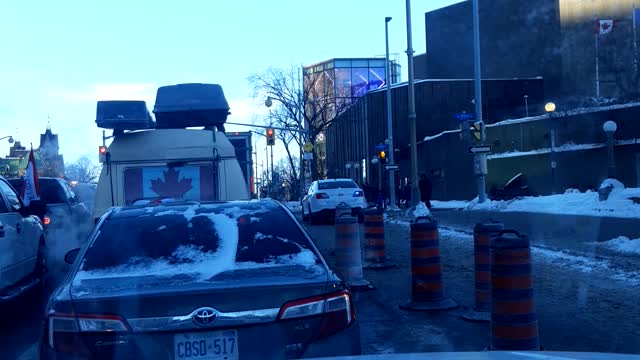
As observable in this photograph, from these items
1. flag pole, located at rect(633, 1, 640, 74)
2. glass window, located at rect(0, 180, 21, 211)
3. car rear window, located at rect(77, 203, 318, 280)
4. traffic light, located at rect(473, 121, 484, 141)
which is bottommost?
car rear window, located at rect(77, 203, 318, 280)

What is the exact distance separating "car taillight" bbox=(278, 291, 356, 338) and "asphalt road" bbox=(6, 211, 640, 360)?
232 centimetres

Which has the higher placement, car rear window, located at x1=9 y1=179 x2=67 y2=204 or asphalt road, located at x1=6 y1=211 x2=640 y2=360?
car rear window, located at x1=9 y1=179 x2=67 y2=204

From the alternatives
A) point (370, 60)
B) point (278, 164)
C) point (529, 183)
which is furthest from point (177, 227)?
point (278, 164)

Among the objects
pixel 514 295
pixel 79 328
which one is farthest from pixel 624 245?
pixel 79 328

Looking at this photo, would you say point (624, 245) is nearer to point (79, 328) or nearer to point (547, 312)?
point (547, 312)

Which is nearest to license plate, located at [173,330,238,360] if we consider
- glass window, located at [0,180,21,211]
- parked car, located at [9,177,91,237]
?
glass window, located at [0,180,21,211]

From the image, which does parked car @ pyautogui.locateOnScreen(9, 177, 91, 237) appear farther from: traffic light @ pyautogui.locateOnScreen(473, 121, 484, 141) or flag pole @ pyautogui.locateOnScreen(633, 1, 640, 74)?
flag pole @ pyautogui.locateOnScreen(633, 1, 640, 74)

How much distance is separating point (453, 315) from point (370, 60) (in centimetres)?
9114

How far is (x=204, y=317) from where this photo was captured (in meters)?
4.23

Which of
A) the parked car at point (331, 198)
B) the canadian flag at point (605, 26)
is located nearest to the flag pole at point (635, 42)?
the canadian flag at point (605, 26)

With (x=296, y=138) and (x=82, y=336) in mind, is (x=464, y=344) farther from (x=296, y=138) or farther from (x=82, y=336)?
(x=296, y=138)

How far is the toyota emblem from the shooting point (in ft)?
13.9

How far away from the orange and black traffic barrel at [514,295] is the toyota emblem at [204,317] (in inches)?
111

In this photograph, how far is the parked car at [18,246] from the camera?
343 inches
